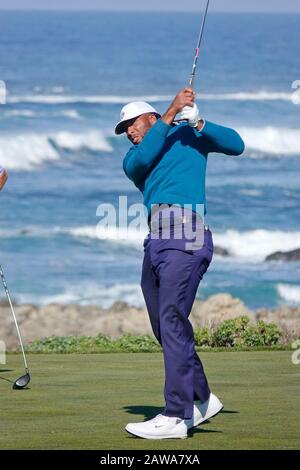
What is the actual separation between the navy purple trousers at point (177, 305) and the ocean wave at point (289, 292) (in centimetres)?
1963

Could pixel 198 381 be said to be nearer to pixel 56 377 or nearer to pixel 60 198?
pixel 56 377

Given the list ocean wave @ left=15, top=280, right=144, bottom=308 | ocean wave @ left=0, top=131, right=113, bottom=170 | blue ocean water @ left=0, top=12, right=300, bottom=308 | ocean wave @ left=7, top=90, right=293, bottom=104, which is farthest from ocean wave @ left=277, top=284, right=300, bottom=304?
ocean wave @ left=7, top=90, right=293, bottom=104

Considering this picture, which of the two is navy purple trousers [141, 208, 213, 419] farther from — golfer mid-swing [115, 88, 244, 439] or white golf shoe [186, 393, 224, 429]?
A: white golf shoe [186, 393, 224, 429]

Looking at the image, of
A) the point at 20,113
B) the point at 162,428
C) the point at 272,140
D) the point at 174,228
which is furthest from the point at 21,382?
the point at 20,113

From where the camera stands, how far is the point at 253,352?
11.1m

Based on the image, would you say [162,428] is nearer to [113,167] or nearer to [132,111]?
[132,111]

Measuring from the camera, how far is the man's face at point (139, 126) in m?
7.29

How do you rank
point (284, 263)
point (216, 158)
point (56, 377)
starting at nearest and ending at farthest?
point (56, 377) < point (284, 263) < point (216, 158)

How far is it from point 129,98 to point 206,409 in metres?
53.8

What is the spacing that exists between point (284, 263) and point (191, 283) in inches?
885

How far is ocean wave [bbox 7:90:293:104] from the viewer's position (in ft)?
183

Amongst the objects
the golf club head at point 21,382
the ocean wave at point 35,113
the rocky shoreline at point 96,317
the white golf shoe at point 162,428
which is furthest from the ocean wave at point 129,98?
the white golf shoe at point 162,428

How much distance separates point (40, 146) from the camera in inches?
1716

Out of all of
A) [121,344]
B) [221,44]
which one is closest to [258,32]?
[221,44]
